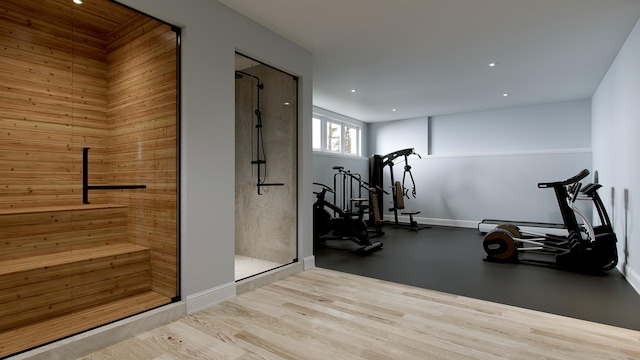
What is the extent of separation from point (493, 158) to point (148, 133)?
23.9 feet

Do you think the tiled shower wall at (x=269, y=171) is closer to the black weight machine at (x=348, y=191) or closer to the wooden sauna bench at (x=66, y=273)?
the wooden sauna bench at (x=66, y=273)

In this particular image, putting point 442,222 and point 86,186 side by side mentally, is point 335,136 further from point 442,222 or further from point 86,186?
point 86,186

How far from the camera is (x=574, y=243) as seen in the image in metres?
4.28

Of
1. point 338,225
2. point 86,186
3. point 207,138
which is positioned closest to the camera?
point 86,186

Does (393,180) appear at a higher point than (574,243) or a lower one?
higher

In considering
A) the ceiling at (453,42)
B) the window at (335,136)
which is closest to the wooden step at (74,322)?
the ceiling at (453,42)

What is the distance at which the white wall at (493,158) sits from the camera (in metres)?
6.90

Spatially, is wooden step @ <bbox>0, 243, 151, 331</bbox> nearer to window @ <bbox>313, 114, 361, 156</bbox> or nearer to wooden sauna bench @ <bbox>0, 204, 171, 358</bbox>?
wooden sauna bench @ <bbox>0, 204, 171, 358</bbox>

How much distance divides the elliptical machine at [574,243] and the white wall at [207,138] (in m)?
3.73

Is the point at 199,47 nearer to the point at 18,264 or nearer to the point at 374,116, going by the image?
the point at 18,264

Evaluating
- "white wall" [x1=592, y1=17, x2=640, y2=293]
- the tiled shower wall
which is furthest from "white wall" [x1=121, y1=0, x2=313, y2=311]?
"white wall" [x1=592, y1=17, x2=640, y2=293]

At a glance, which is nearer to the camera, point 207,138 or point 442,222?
point 207,138

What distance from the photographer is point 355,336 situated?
235cm

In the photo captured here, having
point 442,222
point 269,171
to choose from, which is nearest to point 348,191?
point 442,222
